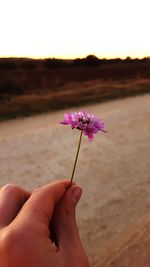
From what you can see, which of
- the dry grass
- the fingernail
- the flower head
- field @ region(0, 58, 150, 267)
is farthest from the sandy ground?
the fingernail

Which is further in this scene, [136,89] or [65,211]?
[136,89]

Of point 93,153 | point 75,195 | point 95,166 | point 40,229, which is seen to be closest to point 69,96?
point 93,153

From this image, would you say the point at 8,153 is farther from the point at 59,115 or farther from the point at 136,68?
the point at 136,68

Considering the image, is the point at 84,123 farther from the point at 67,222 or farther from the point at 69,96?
the point at 69,96

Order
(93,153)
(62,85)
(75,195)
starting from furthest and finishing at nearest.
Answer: (62,85) < (93,153) < (75,195)

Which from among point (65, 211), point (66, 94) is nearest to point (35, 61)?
point (66, 94)

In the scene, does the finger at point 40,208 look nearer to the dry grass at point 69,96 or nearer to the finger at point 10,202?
the finger at point 10,202

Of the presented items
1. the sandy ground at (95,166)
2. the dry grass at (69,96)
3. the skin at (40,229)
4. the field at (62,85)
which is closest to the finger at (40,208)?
the skin at (40,229)
